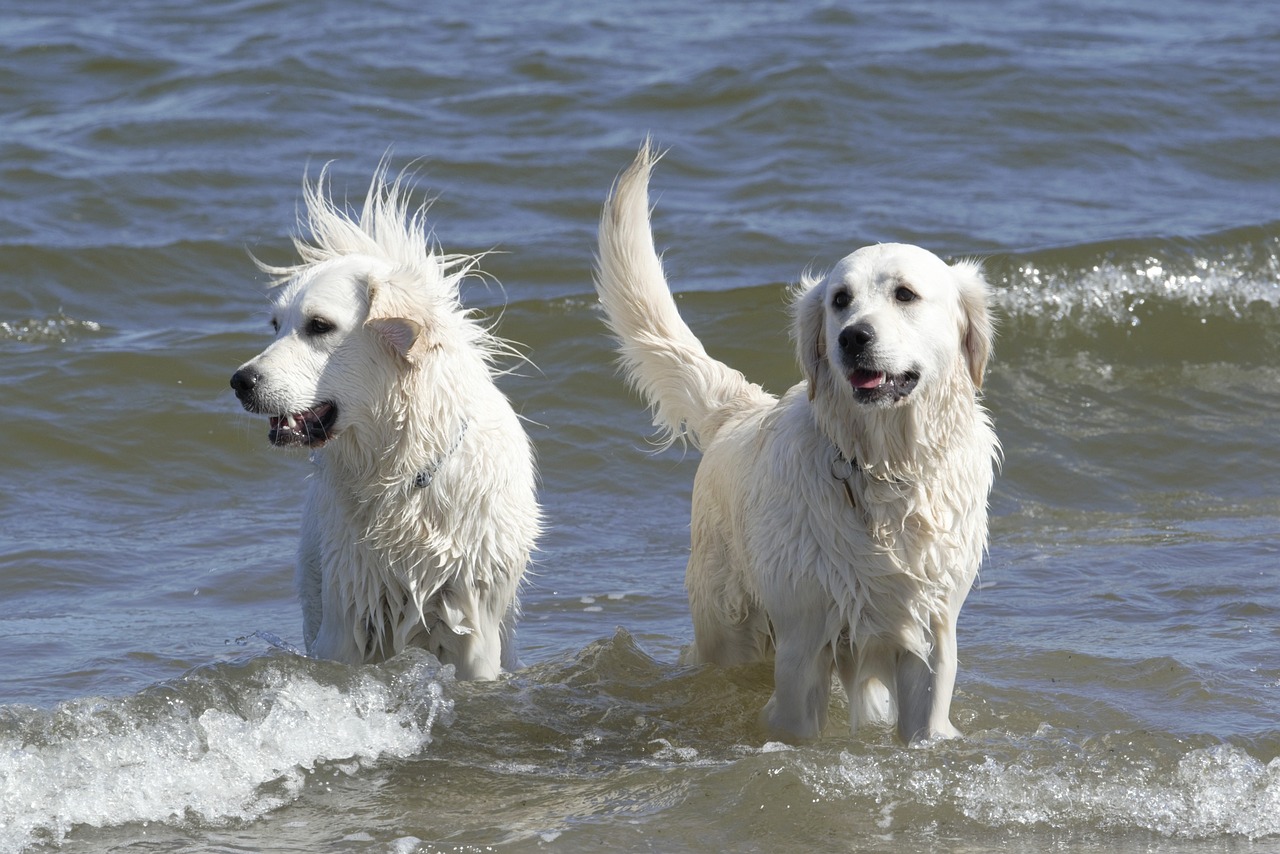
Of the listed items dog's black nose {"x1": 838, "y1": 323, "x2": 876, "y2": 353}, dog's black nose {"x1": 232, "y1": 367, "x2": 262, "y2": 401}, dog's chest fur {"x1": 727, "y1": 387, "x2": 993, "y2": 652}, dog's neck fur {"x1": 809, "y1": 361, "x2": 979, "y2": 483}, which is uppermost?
dog's black nose {"x1": 838, "y1": 323, "x2": 876, "y2": 353}

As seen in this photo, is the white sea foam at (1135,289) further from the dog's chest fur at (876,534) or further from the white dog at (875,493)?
the dog's chest fur at (876,534)

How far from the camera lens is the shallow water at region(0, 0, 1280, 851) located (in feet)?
15.5

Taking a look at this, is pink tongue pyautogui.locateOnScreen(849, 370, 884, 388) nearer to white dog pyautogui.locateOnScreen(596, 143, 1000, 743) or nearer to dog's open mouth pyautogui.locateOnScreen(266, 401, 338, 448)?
white dog pyautogui.locateOnScreen(596, 143, 1000, 743)

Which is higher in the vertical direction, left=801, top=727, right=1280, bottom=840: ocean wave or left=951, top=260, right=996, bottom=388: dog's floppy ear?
left=951, top=260, right=996, bottom=388: dog's floppy ear

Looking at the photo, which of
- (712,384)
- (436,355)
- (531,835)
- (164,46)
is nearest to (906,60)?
(164,46)

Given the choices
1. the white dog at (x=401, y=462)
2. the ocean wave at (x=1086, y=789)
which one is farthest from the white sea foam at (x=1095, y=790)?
the white dog at (x=401, y=462)

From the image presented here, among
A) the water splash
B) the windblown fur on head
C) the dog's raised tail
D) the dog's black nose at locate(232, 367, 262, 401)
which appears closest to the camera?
the dog's black nose at locate(232, 367, 262, 401)

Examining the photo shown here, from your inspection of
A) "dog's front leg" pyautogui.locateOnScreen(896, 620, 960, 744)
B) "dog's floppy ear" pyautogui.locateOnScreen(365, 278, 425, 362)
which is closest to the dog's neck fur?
"dog's front leg" pyautogui.locateOnScreen(896, 620, 960, 744)

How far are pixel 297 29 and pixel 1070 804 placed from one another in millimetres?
13147

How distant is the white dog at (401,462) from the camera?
4887 millimetres

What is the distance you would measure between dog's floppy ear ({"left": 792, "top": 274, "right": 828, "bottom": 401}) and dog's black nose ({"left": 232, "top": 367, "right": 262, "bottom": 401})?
165 centimetres

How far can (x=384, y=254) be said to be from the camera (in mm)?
5449

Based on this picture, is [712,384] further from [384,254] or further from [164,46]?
[164,46]

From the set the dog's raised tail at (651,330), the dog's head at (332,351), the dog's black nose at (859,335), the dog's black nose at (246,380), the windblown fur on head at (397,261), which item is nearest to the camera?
the dog's black nose at (859,335)
